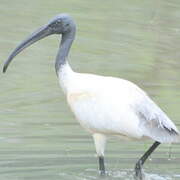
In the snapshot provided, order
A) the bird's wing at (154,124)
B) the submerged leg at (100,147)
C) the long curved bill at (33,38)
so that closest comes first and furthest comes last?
the bird's wing at (154,124) < the submerged leg at (100,147) < the long curved bill at (33,38)

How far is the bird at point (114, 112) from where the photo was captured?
959 cm

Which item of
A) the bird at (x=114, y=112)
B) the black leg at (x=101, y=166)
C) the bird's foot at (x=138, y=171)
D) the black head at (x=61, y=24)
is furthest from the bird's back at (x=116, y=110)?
the black head at (x=61, y=24)

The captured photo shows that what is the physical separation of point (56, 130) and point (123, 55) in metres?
4.11

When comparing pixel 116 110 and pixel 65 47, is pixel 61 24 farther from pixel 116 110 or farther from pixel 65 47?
pixel 116 110

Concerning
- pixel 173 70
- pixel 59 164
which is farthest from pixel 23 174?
pixel 173 70

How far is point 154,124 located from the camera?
378 inches

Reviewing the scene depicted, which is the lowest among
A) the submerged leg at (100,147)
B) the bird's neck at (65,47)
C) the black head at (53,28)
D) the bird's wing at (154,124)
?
the submerged leg at (100,147)

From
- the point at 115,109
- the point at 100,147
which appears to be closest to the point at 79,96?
the point at 115,109

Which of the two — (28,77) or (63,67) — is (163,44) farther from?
(63,67)

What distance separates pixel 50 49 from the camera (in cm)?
1529

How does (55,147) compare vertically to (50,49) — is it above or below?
above

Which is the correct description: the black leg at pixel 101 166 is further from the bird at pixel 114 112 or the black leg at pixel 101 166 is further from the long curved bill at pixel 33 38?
the long curved bill at pixel 33 38

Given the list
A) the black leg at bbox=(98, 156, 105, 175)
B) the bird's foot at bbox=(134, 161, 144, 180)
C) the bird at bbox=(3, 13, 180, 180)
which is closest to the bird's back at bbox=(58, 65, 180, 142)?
the bird at bbox=(3, 13, 180, 180)

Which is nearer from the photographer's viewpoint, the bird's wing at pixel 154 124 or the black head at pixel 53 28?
the bird's wing at pixel 154 124
